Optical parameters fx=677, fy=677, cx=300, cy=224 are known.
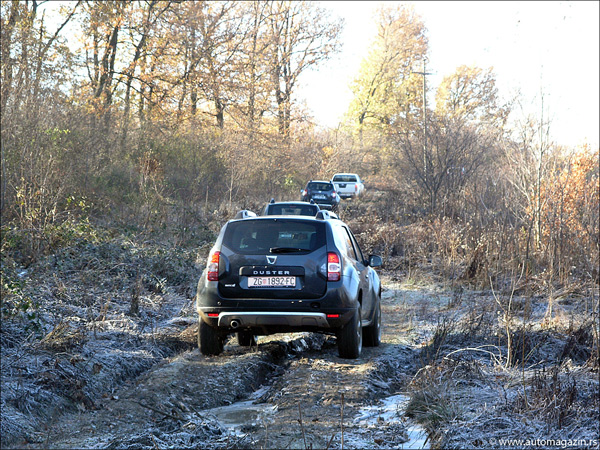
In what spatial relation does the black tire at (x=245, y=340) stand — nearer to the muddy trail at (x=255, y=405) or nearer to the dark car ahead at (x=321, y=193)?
the muddy trail at (x=255, y=405)

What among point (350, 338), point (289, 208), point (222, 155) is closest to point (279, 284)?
point (350, 338)

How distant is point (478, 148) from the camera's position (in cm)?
2355

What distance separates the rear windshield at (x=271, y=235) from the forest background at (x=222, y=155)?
2.52 meters

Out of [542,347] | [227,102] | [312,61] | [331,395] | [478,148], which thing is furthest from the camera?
[312,61]

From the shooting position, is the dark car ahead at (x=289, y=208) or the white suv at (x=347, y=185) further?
the white suv at (x=347, y=185)

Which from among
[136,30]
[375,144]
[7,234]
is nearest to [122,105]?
[136,30]

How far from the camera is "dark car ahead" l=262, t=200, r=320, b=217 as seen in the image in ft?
53.9

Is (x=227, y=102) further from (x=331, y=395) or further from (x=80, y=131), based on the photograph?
(x=331, y=395)

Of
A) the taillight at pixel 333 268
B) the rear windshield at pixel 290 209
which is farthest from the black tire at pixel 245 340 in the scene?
the rear windshield at pixel 290 209

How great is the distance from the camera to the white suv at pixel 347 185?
141 ft

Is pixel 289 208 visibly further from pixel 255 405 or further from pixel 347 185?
pixel 347 185

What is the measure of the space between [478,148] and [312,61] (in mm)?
27102

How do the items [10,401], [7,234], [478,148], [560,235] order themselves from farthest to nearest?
1. [478,148]
2. [560,235]
3. [7,234]
4. [10,401]

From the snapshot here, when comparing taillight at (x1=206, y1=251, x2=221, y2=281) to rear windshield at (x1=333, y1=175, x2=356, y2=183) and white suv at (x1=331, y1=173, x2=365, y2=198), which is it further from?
rear windshield at (x1=333, y1=175, x2=356, y2=183)
